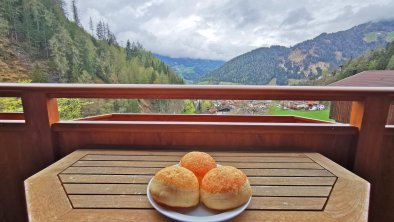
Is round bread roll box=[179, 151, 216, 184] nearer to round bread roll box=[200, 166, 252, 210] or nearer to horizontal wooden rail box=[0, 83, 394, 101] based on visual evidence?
round bread roll box=[200, 166, 252, 210]

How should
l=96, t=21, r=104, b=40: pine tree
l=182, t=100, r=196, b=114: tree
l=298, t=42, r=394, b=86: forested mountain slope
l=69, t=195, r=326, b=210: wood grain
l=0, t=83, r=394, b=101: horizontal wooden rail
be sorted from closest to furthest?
l=69, t=195, r=326, b=210: wood grain
l=0, t=83, r=394, b=101: horizontal wooden rail
l=182, t=100, r=196, b=114: tree
l=298, t=42, r=394, b=86: forested mountain slope
l=96, t=21, r=104, b=40: pine tree

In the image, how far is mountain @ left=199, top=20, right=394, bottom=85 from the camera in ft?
13.1

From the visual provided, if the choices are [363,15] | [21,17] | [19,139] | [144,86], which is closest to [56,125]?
[19,139]

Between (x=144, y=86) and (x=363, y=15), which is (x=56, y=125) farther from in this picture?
(x=363, y=15)

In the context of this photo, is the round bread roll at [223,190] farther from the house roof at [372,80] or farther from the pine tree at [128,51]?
the pine tree at [128,51]

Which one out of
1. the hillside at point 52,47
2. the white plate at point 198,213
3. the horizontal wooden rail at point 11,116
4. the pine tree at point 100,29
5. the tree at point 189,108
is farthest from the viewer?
the hillside at point 52,47

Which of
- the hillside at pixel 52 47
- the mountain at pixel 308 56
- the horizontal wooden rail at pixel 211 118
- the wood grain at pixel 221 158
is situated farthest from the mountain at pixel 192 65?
the hillside at pixel 52 47

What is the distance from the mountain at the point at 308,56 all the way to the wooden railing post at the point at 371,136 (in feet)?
7.61

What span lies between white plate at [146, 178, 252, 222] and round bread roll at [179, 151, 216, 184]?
0.34 ft

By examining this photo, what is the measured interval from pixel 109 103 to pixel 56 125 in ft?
9.71

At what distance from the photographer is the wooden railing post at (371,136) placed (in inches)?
52.0

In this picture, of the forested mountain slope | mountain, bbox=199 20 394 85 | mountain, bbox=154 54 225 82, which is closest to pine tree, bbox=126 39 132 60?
mountain, bbox=154 54 225 82

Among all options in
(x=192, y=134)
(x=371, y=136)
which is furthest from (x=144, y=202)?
(x=371, y=136)

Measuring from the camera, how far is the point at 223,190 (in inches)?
26.1
